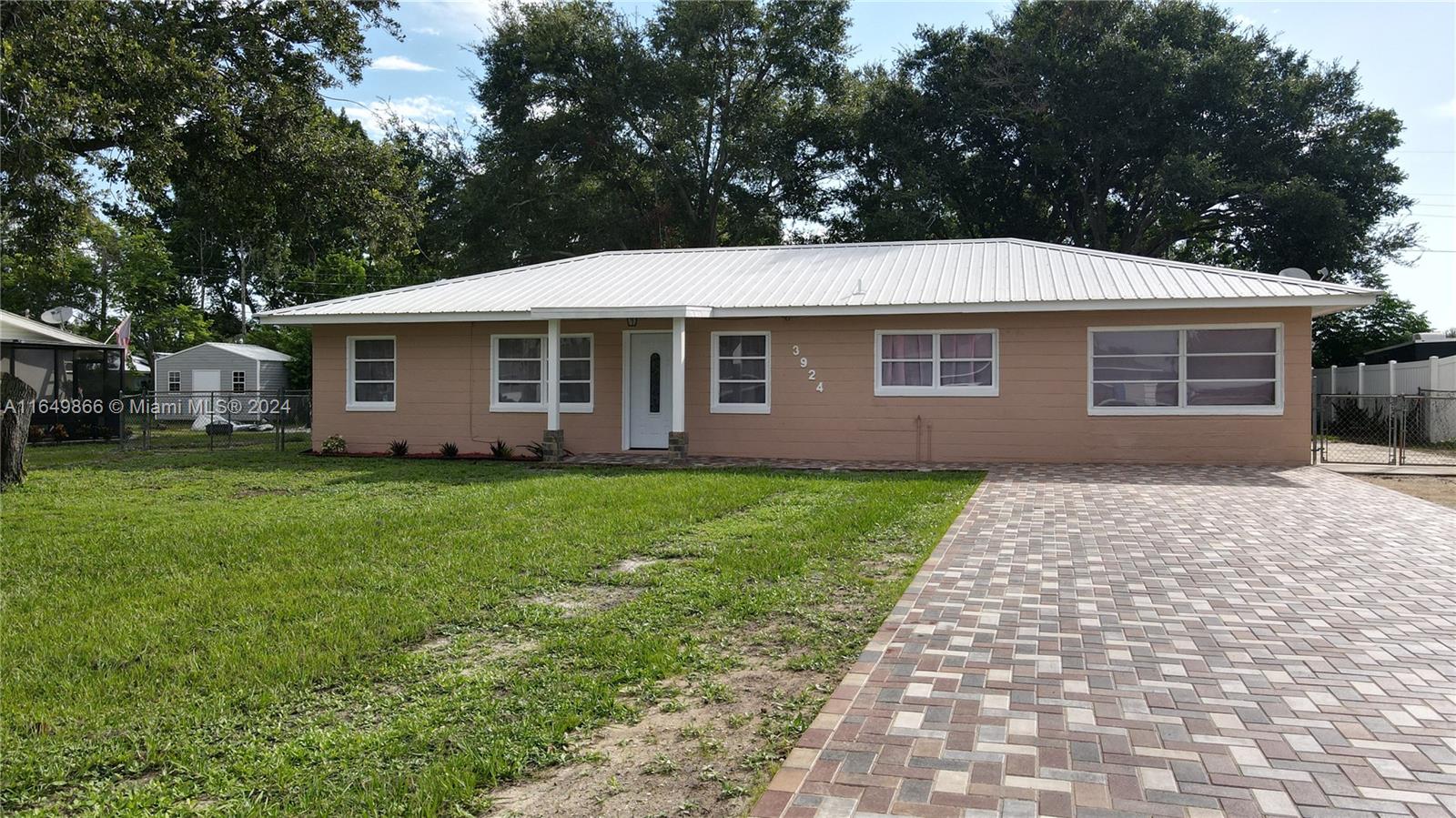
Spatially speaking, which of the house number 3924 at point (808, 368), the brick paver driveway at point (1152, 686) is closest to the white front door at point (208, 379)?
the house number 3924 at point (808, 368)

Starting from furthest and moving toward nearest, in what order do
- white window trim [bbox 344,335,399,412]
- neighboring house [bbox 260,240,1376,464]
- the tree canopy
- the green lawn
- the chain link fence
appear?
the tree canopy, the chain link fence, white window trim [bbox 344,335,399,412], neighboring house [bbox 260,240,1376,464], the green lawn

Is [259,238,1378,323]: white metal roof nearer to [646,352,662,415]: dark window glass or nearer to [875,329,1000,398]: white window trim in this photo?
[875,329,1000,398]: white window trim

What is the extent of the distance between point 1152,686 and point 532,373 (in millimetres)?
12856

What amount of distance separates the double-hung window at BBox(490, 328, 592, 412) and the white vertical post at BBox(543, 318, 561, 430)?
1.81 ft

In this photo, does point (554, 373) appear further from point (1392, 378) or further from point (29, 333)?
point (1392, 378)

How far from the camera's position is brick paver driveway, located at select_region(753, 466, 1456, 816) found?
9.68 ft

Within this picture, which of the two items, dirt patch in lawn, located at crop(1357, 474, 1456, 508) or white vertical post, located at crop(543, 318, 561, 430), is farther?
white vertical post, located at crop(543, 318, 561, 430)

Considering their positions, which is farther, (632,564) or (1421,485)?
(1421,485)

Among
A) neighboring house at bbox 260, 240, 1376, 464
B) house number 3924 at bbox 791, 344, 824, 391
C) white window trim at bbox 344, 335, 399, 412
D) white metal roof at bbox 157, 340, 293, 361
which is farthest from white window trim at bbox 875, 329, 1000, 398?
white metal roof at bbox 157, 340, 293, 361

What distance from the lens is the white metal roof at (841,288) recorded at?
1278 cm

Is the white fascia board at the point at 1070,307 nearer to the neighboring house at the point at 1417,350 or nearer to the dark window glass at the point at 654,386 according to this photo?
the dark window glass at the point at 654,386

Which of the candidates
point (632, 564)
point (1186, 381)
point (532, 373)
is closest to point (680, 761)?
point (632, 564)

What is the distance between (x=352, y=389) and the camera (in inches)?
637

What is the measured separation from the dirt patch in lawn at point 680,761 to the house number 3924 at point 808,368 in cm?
1043
